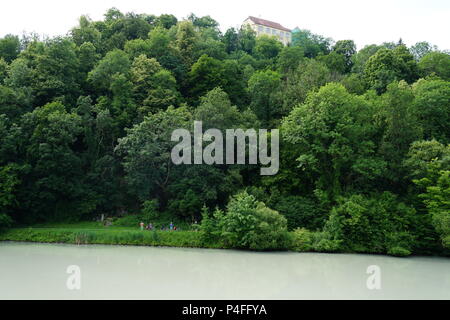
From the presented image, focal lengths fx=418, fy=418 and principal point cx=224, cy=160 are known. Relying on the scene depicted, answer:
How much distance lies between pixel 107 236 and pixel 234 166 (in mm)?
8686

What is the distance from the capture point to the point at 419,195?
2222 cm

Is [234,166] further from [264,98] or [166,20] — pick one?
[166,20]

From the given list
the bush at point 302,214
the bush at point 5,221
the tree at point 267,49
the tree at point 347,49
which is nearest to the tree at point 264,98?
the bush at point 302,214

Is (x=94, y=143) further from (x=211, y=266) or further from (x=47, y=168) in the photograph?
(x=211, y=266)

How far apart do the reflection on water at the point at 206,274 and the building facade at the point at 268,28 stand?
58224mm

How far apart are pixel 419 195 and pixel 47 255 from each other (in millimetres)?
19430

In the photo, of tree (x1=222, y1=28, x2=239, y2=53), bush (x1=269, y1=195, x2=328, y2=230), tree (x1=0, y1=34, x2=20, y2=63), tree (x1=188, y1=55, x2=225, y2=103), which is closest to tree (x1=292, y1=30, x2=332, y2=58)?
tree (x1=222, y1=28, x2=239, y2=53)

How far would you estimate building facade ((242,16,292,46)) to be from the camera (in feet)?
242

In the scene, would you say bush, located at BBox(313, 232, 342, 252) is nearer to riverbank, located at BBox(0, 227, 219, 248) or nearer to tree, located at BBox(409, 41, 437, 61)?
riverbank, located at BBox(0, 227, 219, 248)

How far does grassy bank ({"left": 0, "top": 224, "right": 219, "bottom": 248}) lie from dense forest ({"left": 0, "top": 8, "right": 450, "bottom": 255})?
1.04 meters

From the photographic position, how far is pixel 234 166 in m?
26.4

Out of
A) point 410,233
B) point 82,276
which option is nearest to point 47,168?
point 82,276

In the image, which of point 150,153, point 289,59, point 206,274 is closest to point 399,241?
point 206,274

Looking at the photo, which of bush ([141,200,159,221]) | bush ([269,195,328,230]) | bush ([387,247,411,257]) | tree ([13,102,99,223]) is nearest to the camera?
bush ([387,247,411,257])
